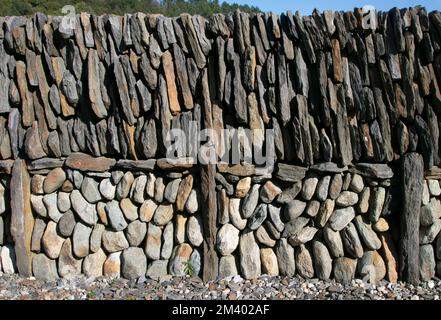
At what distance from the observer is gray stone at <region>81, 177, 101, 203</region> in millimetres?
4910

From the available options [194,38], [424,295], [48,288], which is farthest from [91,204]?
[424,295]

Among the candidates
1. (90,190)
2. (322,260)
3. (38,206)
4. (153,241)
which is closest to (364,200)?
(322,260)

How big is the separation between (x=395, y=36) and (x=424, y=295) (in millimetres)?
2438

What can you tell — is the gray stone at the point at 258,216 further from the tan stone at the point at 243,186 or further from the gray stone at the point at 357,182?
the gray stone at the point at 357,182

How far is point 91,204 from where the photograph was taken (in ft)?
16.3

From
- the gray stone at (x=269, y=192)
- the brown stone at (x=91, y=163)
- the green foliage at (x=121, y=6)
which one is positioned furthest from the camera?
the green foliage at (x=121, y=6)

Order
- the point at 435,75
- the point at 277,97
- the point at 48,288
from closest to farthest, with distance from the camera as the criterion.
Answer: the point at 435,75, the point at 277,97, the point at 48,288

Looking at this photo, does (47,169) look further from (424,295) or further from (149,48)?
(424,295)

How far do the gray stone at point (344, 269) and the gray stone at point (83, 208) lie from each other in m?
2.60

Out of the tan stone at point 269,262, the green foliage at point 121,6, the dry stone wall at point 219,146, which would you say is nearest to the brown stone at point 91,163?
the dry stone wall at point 219,146

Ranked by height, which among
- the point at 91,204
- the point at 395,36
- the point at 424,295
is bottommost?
the point at 424,295

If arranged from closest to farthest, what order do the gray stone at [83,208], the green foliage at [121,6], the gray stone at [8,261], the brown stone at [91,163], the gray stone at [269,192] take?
the gray stone at [269,192]
the brown stone at [91,163]
the gray stone at [83,208]
the gray stone at [8,261]
the green foliage at [121,6]

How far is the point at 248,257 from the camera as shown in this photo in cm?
471

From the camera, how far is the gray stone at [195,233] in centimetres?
475
